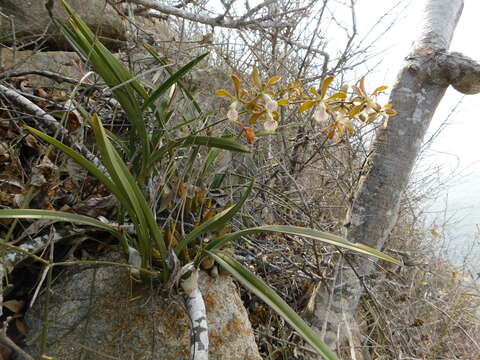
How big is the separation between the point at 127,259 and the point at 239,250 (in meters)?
0.60

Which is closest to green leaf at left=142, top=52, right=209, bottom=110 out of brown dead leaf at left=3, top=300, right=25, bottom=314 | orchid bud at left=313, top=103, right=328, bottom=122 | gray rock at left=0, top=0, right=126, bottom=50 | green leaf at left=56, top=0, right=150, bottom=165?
Result: green leaf at left=56, top=0, right=150, bottom=165

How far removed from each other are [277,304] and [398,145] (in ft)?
3.27

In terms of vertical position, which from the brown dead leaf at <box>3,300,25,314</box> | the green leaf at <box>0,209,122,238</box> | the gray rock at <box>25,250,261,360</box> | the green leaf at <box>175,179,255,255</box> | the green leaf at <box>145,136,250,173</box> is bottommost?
the brown dead leaf at <box>3,300,25,314</box>

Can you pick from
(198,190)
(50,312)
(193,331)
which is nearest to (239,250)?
(198,190)

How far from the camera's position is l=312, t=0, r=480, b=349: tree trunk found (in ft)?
4.69

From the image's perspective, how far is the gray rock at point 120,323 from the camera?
36.7 inches

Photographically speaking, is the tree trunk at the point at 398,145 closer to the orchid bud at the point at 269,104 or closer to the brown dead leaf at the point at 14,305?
the orchid bud at the point at 269,104

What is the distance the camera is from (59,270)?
3.51 feet

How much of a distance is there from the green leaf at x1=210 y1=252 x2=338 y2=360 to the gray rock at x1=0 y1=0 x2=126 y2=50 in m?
1.35

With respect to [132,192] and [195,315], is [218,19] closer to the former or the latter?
[132,192]

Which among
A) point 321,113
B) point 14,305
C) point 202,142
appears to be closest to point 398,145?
point 321,113

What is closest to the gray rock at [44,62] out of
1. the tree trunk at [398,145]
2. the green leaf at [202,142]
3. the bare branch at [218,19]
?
the bare branch at [218,19]

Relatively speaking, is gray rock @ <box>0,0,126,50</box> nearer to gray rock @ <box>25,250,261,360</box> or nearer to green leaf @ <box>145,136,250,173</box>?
green leaf @ <box>145,136,250,173</box>

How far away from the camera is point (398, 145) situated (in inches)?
56.6
